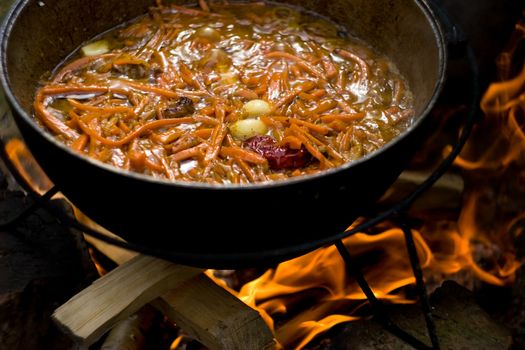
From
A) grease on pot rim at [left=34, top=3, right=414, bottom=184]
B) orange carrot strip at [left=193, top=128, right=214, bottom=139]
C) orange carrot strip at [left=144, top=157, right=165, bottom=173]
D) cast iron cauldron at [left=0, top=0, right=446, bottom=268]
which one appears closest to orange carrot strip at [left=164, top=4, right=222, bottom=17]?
grease on pot rim at [left=34, top=3, right=414, bottom=184]

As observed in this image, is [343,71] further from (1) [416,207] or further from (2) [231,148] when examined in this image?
(1) [416,207]

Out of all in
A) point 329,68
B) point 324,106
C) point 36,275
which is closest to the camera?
point 324,106

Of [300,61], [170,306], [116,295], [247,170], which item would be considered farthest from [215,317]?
[300,61]

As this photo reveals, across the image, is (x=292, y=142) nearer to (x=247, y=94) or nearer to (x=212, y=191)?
(x=247, y=94)

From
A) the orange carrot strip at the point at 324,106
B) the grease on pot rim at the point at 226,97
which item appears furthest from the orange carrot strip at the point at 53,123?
the orange carrot strip at the point at 324,106

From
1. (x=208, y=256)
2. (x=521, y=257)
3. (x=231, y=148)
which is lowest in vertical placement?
(x=521, y=257)

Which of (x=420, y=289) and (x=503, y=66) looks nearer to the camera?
(x=420, y=289)

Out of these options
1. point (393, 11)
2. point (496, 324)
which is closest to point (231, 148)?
point (393, 11)
